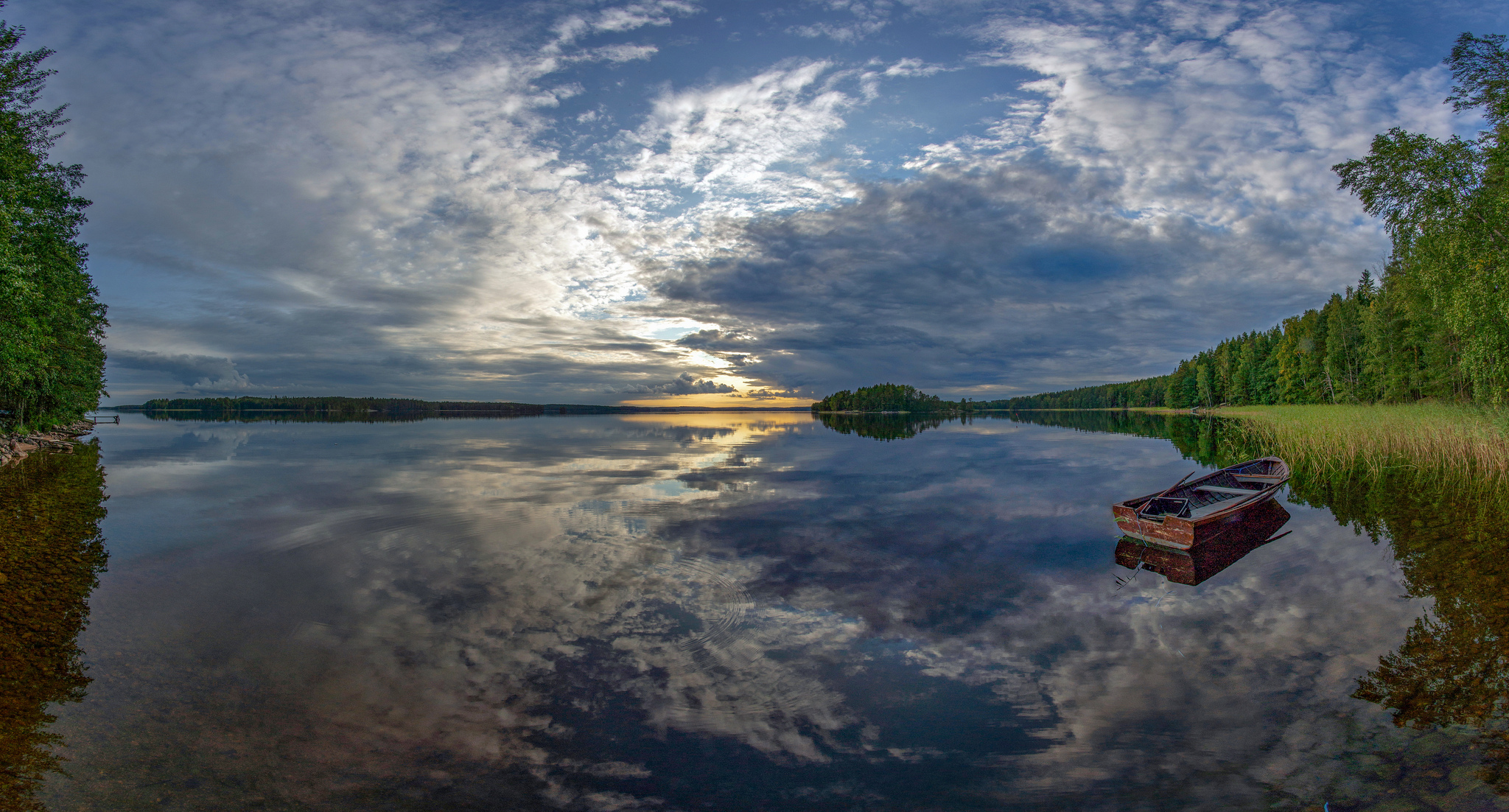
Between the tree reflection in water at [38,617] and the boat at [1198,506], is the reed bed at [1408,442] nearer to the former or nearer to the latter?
the boat at [1198,506]

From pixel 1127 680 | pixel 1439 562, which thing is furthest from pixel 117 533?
pixel 1439 562

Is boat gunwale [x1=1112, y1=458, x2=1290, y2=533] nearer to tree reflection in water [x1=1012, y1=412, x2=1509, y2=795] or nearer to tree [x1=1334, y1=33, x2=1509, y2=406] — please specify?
tree reflection in water [x1=1012, y1=412, x2=1509, y2=795]

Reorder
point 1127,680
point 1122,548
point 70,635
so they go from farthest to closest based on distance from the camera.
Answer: point 1122,548, point 70,635, point 1127,680

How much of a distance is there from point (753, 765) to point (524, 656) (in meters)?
4.34

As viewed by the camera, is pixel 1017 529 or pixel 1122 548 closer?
pixel 1122 548

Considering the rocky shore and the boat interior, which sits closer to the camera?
the boat interior

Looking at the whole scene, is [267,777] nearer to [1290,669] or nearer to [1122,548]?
[1290,669]

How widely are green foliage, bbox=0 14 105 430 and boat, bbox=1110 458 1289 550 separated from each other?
121ft

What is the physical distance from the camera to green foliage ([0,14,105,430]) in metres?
22.1

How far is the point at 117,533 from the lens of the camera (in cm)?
1689

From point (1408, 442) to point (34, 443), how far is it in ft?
292

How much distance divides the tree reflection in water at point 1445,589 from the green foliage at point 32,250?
36.7 meters

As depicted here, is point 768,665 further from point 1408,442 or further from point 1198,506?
point 1408,442

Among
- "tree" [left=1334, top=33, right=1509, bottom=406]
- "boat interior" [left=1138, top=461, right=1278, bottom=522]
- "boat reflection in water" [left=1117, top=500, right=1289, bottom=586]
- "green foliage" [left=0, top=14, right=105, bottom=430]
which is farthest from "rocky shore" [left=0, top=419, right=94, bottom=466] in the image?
"tree" [left=1334, top=33, right=1509, bottom=406]
